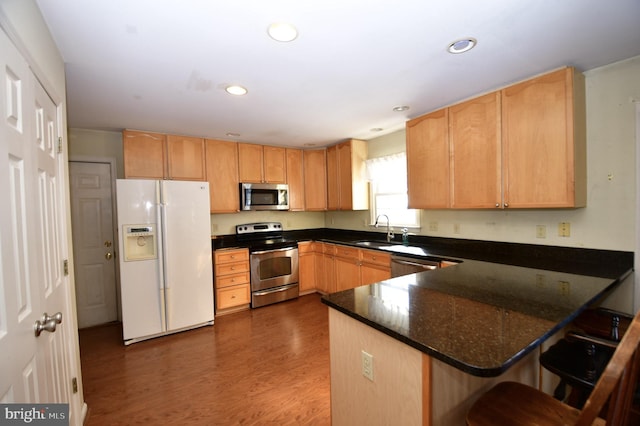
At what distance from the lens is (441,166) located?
278 centimetres

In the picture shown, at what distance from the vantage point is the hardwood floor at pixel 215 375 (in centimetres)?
188

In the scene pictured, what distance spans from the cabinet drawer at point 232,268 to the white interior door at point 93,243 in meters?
1.28

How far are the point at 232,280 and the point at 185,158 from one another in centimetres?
169

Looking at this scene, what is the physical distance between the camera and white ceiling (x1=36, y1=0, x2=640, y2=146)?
139cm

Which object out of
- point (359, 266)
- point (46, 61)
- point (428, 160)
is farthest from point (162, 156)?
point (428, 160)

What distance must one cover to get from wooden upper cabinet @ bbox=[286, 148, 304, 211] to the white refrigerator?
1.45 meters

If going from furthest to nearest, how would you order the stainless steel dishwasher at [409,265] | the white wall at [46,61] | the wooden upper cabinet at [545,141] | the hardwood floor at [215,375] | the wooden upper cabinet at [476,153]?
1. the stainless steel dishwasher at [409,265]
2. the wooden upper cabinet at [476,153]
3. the wooden upper cabinet at [545,141]
4. the hardwood floor at [215,375]
5. the white wall at [46,61]

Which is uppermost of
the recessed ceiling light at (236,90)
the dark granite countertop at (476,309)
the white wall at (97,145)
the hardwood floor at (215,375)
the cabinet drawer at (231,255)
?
the recessed ceiling light at (236,90)

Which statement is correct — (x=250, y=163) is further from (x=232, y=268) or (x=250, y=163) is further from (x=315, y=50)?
(x=315, y=50)

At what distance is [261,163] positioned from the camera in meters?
4.21

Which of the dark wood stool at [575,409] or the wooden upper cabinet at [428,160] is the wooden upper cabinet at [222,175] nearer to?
the wooden upper cabinet at [428,160]

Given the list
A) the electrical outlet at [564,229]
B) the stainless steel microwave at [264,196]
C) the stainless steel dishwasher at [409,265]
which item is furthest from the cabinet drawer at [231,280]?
the electrical outlet at [564,229]

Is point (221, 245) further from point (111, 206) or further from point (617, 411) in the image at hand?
point (617, 411)

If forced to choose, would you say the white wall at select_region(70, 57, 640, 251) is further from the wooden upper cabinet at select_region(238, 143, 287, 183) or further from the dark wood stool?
the wooden upper cabinet at select_region(238, 143, 287, 183)
